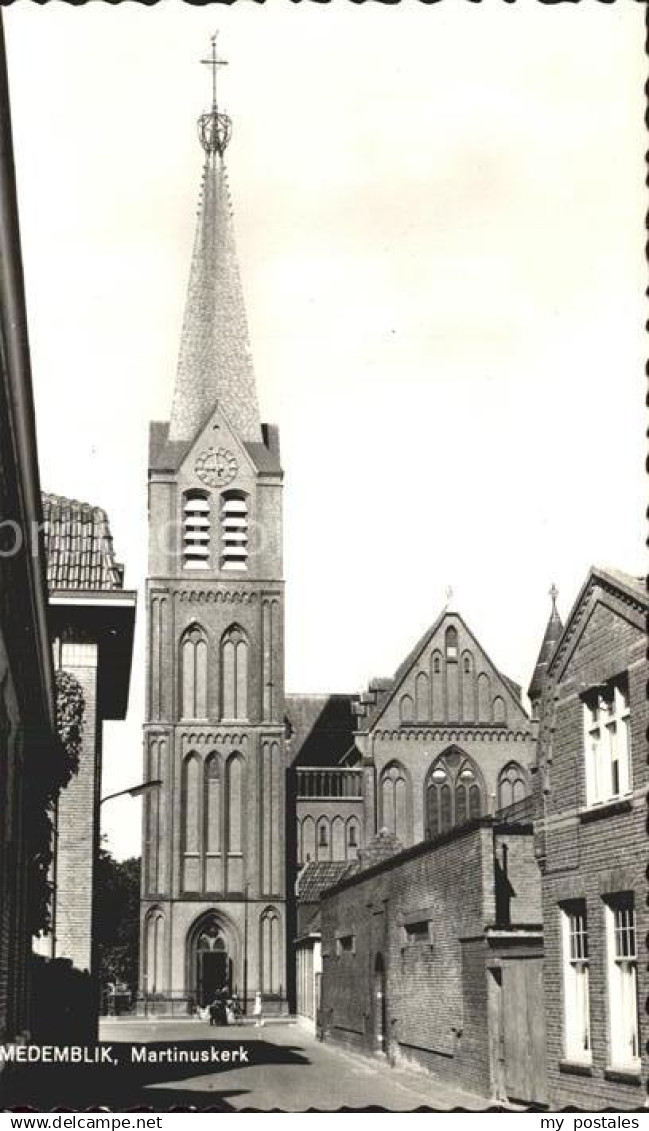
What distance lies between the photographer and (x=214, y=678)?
68.8m

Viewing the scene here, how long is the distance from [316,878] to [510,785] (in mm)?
12933

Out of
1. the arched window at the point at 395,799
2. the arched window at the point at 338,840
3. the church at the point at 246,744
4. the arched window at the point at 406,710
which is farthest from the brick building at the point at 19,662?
the arched window at the point at 406,710

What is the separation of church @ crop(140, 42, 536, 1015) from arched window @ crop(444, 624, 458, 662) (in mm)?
106

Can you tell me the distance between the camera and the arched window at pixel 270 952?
211ft

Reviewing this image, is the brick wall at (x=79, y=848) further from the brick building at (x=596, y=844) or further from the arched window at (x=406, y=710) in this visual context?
the arched window at (x=406, y=710)

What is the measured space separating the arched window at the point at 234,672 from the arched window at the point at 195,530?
140 inches

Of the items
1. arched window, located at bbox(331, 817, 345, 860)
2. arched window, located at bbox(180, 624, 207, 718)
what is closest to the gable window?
arched window, located at bbox(331, 817, 345, 860)

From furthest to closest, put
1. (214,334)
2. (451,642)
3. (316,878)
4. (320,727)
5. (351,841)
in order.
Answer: (320,727) → (214,334) → (451,642) → (351,841) → (316,878)

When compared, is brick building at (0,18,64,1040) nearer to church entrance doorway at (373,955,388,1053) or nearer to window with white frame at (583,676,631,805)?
window with white frame at (583,676,631,805)

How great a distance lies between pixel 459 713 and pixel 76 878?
143 ft

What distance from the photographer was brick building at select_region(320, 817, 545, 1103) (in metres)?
20.3

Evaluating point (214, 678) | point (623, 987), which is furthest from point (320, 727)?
point (623, 987)

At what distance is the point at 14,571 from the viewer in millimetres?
12547

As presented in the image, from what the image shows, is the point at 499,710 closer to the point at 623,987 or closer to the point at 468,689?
the point at 468,689
